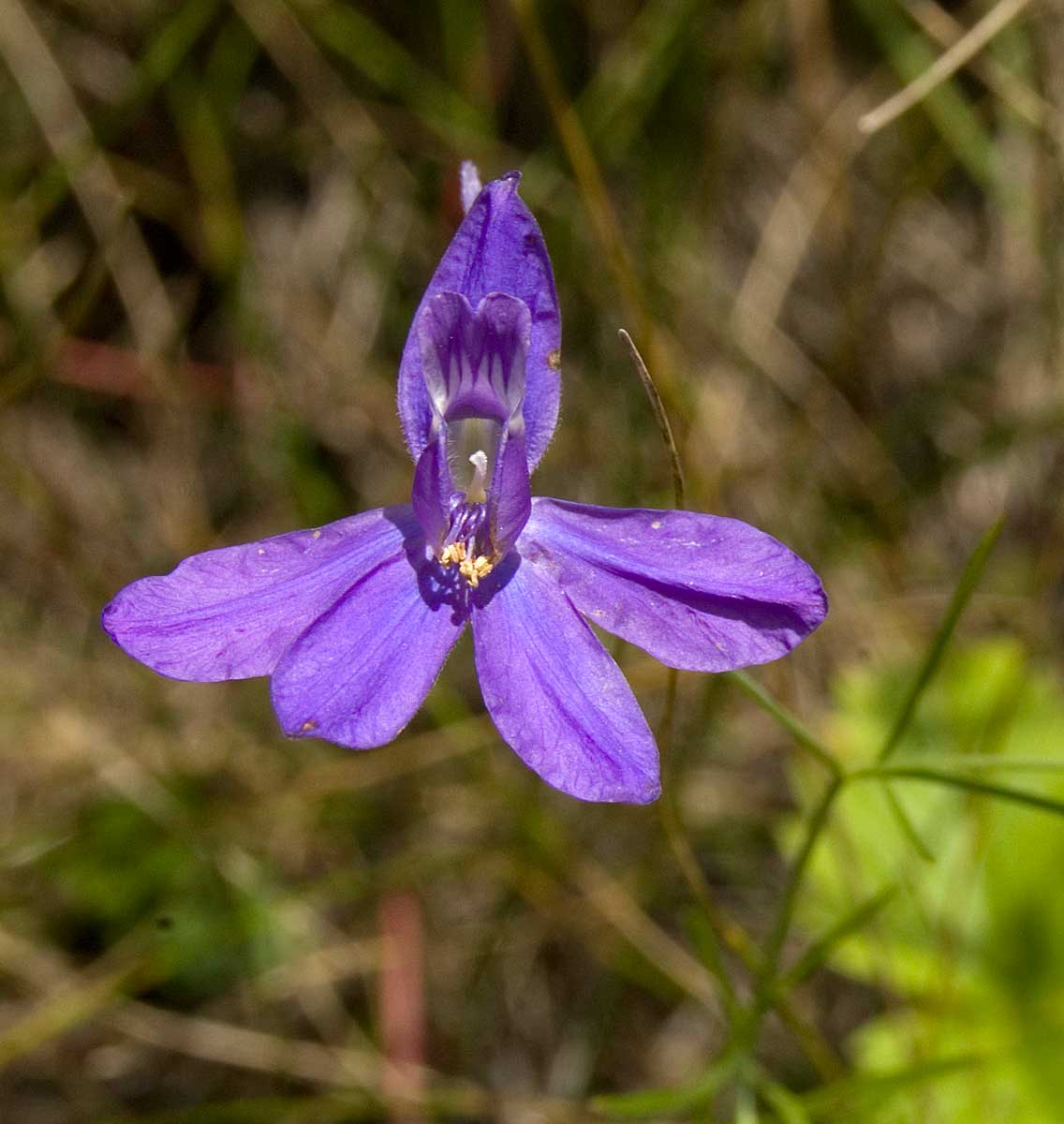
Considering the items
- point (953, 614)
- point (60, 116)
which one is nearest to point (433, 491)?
point (953, 614)

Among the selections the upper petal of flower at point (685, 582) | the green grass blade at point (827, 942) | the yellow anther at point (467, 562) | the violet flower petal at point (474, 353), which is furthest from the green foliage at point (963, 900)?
the violet flower petal at point (474, 353)

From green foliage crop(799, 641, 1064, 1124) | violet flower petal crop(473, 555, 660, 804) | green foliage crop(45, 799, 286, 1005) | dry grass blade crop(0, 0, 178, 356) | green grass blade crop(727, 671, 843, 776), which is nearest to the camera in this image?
violet flower petal crop(473, 555, 660, 804)

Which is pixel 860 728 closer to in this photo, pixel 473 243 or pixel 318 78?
pixel 473 243

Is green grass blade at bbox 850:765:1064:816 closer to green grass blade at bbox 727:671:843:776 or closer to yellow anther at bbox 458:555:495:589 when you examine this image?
green grass blade at bbox 727:671:843:776

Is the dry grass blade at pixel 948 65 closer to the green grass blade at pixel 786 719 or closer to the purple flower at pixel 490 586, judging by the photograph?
the purple flower at pixel 490 586

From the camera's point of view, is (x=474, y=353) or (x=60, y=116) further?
(x=60, y=116)

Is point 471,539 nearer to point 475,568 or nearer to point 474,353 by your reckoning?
point 475,568

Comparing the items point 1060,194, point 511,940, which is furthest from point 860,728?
point 1060,194

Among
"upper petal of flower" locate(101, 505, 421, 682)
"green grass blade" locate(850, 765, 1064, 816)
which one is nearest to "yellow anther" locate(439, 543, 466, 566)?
"upper petal of flower" locate(101, 505, 421, 682)
